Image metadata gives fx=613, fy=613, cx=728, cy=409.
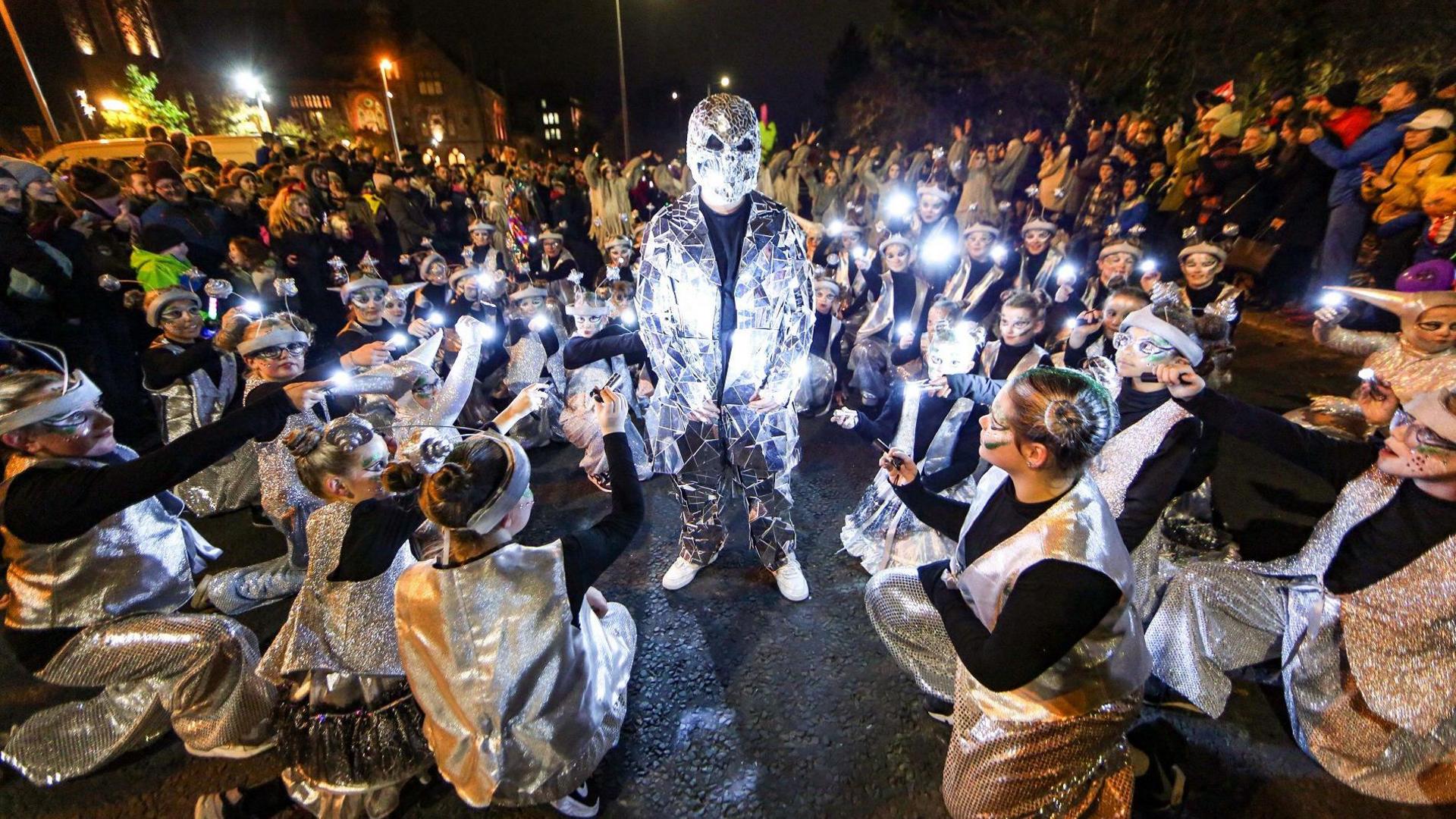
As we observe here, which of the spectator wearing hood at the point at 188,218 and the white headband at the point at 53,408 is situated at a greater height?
the spectator wearing hood at the point at 188,218

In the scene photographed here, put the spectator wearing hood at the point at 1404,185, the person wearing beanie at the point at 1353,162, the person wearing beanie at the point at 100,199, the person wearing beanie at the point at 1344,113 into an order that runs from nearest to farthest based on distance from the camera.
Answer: the spectator wearing hood at the point at 1404,185 → the person wearing beanie at the point at 1353,162 → the person wearing beanie at the point at 1344,113 → the person wearing beanie at the point at 100,199

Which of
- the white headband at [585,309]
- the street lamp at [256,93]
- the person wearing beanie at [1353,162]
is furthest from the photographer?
the street lamp at [256,93]

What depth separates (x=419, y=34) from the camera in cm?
4403

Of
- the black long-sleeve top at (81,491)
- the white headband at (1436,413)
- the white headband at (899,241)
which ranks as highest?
the white headband at (899,241)

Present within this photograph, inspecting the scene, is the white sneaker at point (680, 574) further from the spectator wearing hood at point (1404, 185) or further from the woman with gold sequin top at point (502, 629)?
the spectator wearing hood at point (1404, 185)

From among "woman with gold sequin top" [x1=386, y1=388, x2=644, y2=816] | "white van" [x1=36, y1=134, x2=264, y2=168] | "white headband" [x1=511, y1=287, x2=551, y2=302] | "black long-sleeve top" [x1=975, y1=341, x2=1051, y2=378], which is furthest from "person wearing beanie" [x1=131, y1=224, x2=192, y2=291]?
"white van" [x1=36, y1=134, x2=264, y2=168]

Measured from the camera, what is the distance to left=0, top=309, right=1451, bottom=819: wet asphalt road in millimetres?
2281

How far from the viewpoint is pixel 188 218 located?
682cm

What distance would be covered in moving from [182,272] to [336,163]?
651cm

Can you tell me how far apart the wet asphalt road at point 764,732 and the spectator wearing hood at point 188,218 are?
15.7 ft

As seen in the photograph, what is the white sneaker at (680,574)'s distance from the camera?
135 inches

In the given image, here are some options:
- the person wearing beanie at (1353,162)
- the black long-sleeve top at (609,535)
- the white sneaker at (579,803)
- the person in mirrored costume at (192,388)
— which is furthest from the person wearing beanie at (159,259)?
the person wearing beanie at (1353,162)

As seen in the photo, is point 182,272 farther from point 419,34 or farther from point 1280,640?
point 419,34

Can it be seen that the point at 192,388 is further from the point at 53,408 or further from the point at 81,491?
the point at 81,491
